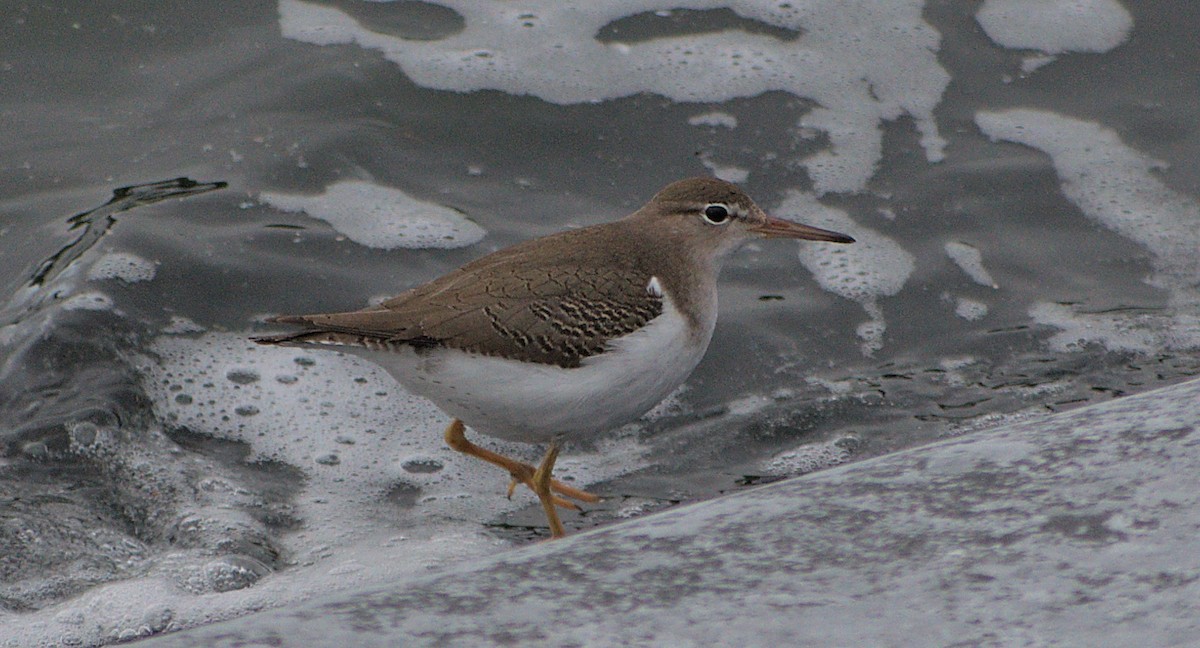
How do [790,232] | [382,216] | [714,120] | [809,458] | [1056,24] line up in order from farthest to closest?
1. [1056,24]
2. [714,120]
3. [382,216]
4. [790,232]
5. [809,458]

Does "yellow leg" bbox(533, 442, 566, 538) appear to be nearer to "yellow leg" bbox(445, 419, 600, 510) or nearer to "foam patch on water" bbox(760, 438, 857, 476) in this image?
"yellow leg" bbox(445, 419, 600, 510)

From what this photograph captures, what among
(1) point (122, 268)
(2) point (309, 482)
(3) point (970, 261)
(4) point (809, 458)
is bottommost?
(4) point (809, 458)

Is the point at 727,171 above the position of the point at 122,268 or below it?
below

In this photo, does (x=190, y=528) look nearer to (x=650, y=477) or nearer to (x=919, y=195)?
(x=650, y=477)

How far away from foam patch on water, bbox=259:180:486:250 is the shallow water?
2 centimetres

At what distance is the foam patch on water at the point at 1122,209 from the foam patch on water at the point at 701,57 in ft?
1.96

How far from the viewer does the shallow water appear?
4957 mm

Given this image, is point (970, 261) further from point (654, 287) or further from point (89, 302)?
point (89, 302)

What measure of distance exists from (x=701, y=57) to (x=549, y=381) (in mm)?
3890

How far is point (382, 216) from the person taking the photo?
6836 millimetres

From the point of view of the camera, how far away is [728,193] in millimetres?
5348

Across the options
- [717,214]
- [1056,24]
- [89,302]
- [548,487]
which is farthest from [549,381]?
[1056,24]

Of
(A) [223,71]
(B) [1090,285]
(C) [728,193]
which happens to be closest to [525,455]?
(C) [728,193]

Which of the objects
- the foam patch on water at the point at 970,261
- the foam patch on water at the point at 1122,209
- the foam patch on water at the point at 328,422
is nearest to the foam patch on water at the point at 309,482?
the foam patch on water at the point at 328,422
